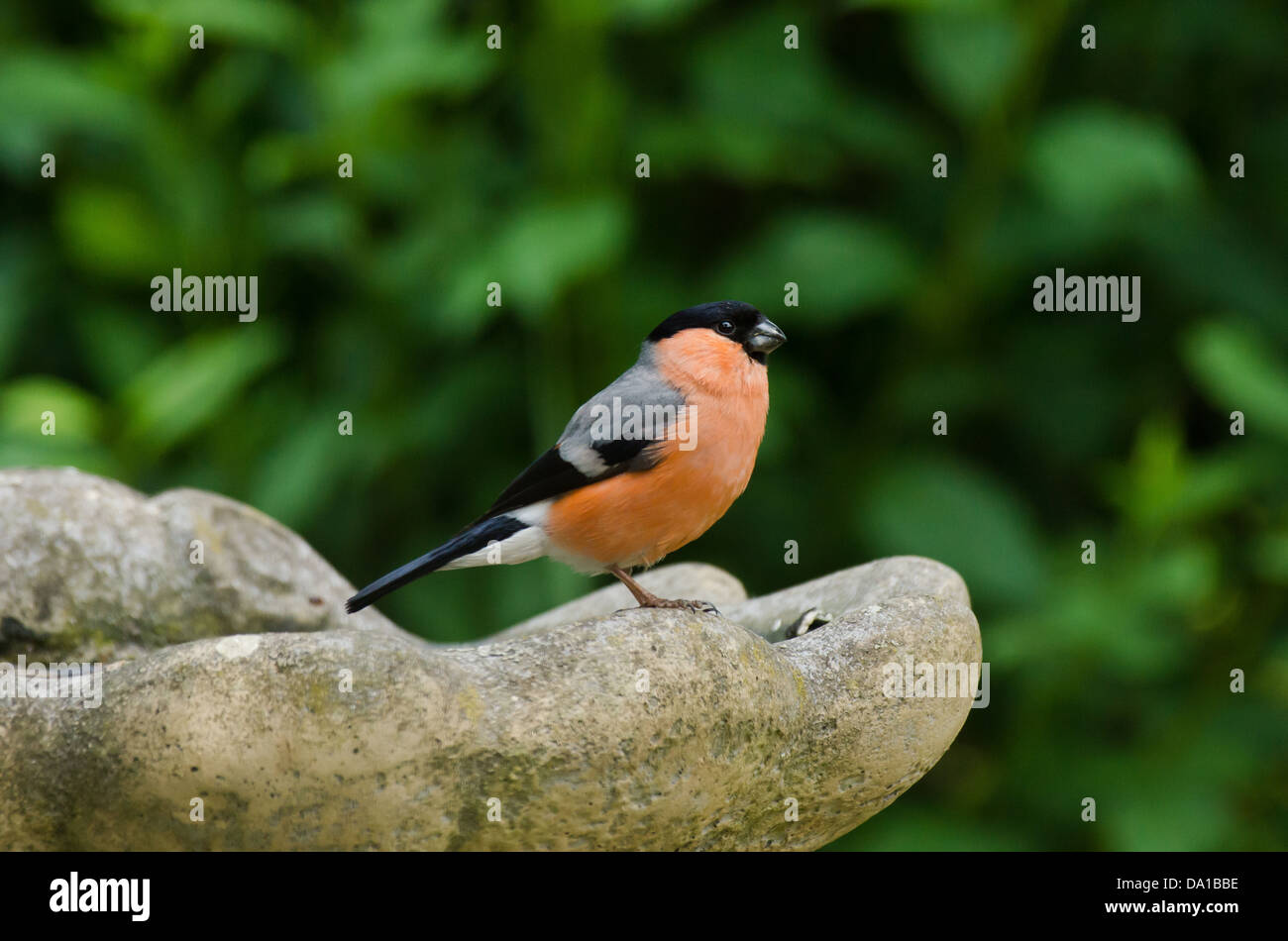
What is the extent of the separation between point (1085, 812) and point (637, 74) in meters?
2.62

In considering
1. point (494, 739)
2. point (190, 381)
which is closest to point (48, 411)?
point (190, 381)

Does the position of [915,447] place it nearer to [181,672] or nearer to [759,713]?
[759,713]

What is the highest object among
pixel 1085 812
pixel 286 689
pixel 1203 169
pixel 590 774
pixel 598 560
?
pixel 1203 169

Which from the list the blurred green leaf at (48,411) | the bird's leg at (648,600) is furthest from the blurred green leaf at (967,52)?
the blurred green leaf at (48,411)

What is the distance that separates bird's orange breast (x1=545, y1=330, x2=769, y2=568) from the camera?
277 cm

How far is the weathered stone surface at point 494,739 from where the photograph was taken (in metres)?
1.99

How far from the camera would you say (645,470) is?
9.08 ft

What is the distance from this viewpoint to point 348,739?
198cm

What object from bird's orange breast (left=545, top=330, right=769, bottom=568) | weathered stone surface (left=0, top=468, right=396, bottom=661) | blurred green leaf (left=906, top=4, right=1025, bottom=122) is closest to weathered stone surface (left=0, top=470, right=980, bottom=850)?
bird's orange breast (left=545, top=330, right=769, bottom=568)

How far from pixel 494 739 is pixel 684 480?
0.85 m

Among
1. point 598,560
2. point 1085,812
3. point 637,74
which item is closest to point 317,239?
point 637,74

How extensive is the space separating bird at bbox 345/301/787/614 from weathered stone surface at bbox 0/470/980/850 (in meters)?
0.39

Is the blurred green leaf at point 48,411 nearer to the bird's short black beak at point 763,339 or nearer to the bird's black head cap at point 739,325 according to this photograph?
the bird's black head cap at point 739,325

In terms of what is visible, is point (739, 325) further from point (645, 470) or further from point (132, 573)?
point (132, 573)
